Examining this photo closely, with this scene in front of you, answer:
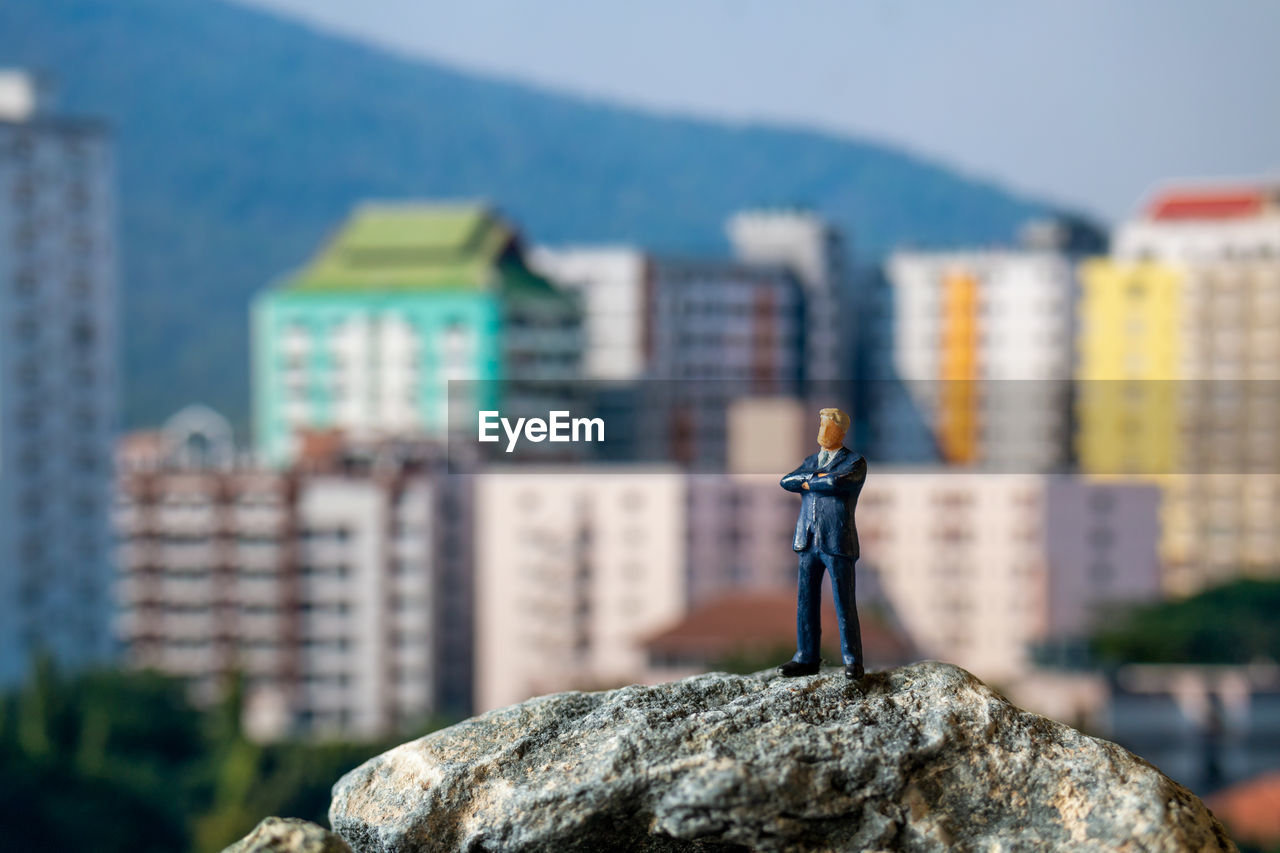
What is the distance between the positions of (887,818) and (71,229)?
83640mm

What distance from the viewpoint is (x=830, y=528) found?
8742mm

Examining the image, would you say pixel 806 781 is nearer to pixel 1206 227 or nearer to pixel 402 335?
pixel 402 335

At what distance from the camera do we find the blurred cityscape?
71625mm

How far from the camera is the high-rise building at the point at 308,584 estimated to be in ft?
246

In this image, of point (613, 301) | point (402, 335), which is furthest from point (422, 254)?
point (613, 301)

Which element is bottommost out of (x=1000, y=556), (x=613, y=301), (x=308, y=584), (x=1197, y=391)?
(x=308, y=584)

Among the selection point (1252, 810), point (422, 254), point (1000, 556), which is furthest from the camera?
point (422, 254)

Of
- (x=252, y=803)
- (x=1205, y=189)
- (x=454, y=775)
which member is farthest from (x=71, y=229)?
(x=454, y=775)

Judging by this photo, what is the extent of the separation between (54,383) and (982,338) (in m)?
47.9

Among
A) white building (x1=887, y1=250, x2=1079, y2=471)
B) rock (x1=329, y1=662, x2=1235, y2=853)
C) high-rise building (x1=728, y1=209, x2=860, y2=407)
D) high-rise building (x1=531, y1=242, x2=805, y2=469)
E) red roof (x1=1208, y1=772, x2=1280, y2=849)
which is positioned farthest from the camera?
high-rise building (x1=728, y1=209, x2=860, y2=407)

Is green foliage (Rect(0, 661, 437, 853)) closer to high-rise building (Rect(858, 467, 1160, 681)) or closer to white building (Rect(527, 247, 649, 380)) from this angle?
high-rise building (Rect(858, 467, 1160, 681))

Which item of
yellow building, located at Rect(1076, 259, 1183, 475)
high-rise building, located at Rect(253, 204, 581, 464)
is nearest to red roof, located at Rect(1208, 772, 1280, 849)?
yellow building, located at Rect(1076, 259, 1183, 475)

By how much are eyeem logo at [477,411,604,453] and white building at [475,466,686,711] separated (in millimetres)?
60436

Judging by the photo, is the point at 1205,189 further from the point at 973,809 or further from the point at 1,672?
the point at 973,809
